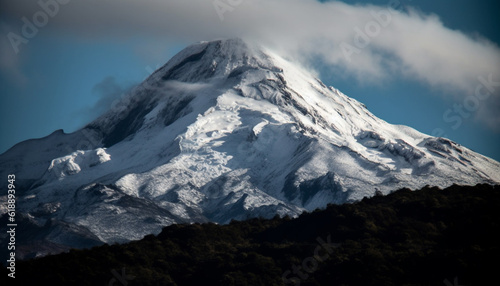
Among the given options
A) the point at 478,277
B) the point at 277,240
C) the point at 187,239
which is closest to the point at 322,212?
the point at 277,240

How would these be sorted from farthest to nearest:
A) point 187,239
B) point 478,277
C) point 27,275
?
point 187,239, point 27,275, point 478,277

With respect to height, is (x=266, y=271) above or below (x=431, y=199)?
below

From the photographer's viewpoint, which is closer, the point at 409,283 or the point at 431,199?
the point at 409,283

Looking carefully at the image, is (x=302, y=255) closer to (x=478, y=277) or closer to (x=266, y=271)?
(x=266, y=271)

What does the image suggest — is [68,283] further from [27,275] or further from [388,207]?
[388,207]

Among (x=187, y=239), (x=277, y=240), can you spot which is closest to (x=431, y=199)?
Result: (x=277, y=240)

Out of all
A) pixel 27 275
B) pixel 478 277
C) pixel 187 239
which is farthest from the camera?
pixel 187 239
